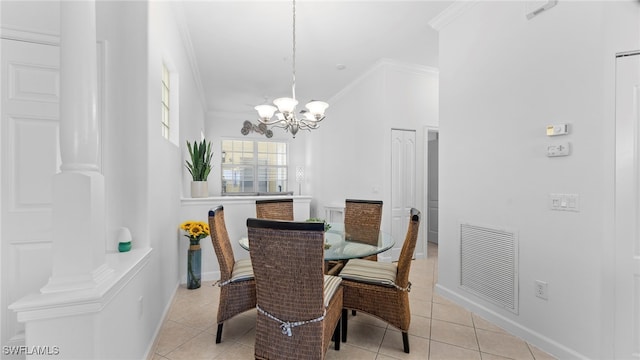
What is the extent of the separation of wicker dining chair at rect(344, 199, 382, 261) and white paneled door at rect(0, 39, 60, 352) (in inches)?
88.7

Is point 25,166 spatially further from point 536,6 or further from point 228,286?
point 536,6

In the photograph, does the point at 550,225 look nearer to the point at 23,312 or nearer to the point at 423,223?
the point at 423,223

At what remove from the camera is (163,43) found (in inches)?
96.0

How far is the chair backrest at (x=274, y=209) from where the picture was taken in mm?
3153

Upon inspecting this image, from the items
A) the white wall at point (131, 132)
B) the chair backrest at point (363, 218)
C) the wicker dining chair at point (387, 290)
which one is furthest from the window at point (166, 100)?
the wicker dining chair at point (387, 290)

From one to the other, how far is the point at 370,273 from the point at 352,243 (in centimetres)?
30

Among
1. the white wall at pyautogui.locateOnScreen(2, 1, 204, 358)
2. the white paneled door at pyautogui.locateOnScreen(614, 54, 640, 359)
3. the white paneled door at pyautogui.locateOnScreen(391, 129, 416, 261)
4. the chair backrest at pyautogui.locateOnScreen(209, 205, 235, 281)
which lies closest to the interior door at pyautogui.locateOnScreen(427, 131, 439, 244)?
the white paneled door at pyautogui.locateOnScreen(391, 129, 416, 261)

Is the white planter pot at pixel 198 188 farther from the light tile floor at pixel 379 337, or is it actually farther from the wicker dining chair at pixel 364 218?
the wicker dining chair at pixel 364 218

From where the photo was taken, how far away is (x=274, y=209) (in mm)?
3248

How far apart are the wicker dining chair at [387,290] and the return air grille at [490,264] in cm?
90

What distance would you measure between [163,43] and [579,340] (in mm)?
3766

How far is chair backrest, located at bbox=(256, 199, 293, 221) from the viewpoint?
3153 mm

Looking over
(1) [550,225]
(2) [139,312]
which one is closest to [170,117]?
(2) [139,312]

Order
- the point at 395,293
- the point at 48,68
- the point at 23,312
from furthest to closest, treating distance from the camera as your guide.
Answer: the point at 395,293, the point at 48,68, the point at 23,312
